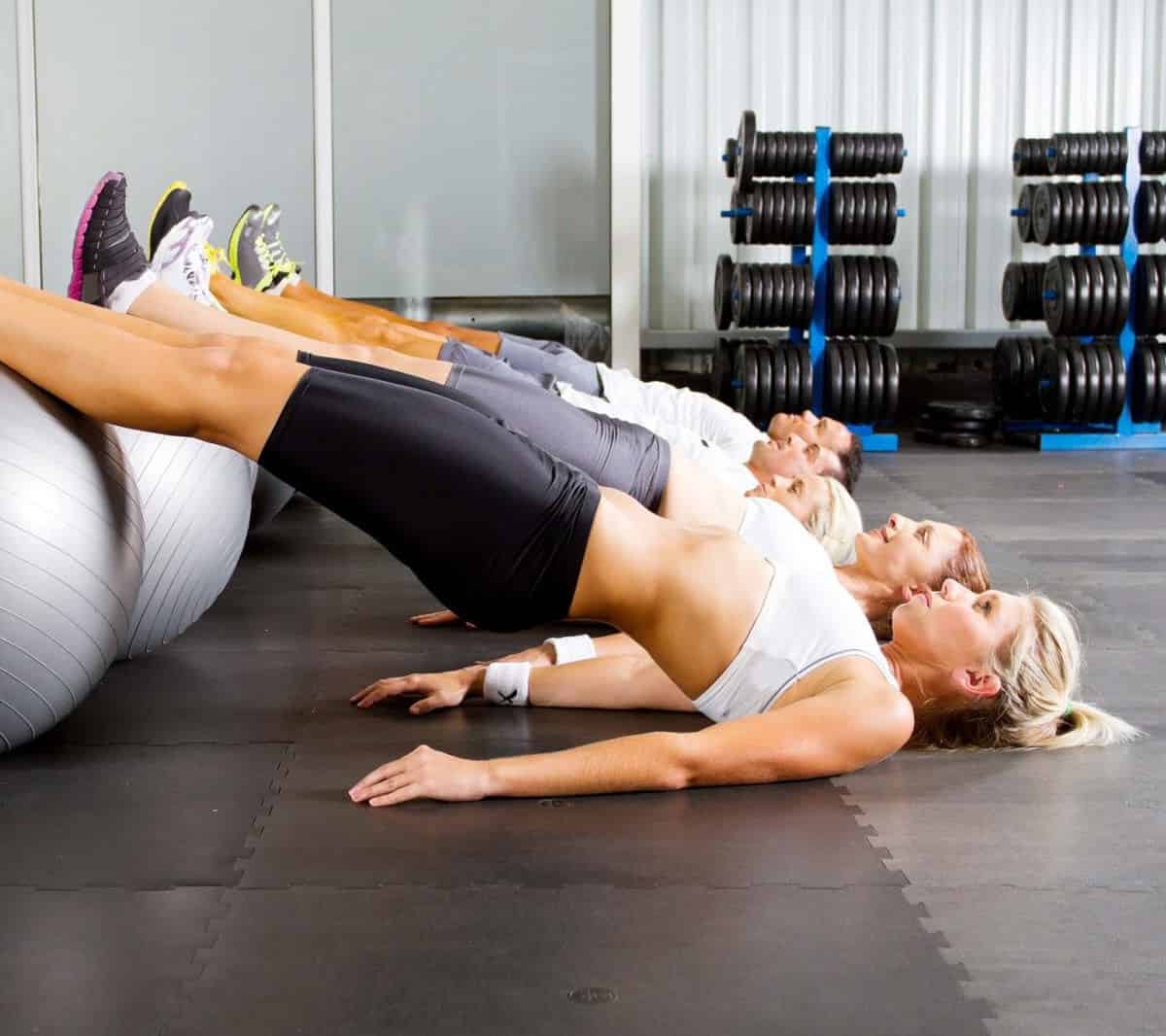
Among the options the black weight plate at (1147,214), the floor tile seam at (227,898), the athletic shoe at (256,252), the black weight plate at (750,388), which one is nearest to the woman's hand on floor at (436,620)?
the floor tile seam at (227,898)

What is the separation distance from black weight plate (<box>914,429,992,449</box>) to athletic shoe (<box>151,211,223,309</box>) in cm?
465

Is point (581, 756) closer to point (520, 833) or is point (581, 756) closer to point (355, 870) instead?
point (520, 833)

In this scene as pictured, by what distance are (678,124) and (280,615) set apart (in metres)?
5.27

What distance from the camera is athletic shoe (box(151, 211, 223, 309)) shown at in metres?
3.85

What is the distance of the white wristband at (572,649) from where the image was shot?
9.75ft

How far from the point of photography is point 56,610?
2.30m

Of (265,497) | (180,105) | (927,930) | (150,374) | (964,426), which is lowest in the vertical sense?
(927,930)

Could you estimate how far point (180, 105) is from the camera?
790 cm

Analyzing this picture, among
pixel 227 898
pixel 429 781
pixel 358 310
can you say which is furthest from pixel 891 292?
pixel 227 898

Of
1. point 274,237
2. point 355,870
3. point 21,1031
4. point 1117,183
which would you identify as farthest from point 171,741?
point 1117,183

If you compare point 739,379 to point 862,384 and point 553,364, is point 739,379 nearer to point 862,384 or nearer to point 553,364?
point 862,384

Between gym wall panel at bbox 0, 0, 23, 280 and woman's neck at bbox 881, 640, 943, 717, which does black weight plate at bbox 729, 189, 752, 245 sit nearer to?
gym wall panel at bbox 0, 0, 23, 280

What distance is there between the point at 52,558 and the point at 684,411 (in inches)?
118

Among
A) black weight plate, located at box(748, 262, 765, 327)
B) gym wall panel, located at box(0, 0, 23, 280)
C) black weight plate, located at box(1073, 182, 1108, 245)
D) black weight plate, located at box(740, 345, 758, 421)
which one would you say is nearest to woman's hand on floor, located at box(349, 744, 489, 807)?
black weight plate, located at box(740, 345, 758, 421)
